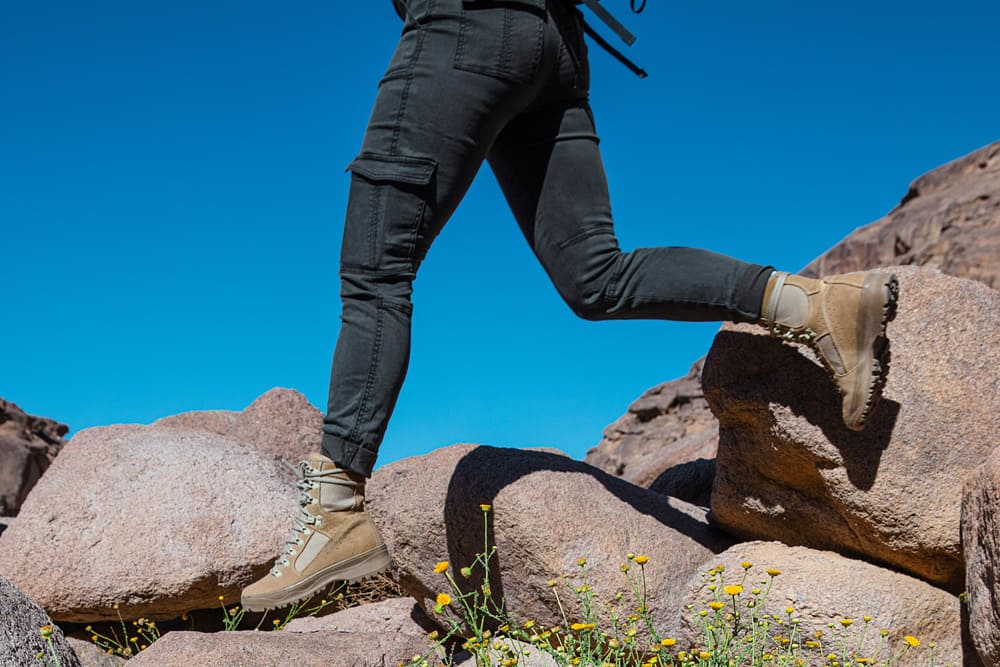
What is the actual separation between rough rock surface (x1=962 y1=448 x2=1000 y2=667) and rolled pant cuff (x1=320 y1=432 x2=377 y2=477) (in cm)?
183

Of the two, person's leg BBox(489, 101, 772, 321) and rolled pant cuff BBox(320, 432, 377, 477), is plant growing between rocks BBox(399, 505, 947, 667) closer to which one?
rolled pant cuff BBox(320, 432, 377, 477)

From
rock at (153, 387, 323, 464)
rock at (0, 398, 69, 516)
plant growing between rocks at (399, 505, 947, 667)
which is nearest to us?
plant growing between rocks at (399, 505, 947, 667)

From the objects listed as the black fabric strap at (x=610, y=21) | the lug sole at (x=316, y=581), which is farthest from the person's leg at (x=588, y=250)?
the lug sole at (x=316, y=581)

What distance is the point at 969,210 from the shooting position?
12.0 meters

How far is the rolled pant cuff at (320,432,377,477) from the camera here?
120 inches

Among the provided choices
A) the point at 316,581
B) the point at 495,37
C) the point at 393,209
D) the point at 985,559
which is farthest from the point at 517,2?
the point at 985,559

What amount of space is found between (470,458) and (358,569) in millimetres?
765

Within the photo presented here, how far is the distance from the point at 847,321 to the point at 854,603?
92 centimetres

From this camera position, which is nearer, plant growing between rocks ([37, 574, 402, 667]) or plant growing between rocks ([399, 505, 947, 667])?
plant growing between rocks ([399, 505, 947, 667])

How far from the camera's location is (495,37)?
3033 millimetres

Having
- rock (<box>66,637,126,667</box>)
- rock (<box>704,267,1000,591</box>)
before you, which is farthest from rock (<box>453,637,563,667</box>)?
rock (<box>66,637,126,667</box>)

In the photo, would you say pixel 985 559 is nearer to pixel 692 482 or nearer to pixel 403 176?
pixel 403 176

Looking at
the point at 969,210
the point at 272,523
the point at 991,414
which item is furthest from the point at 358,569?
the point at 969,210

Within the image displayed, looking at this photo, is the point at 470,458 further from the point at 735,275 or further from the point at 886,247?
the point at 886,247
